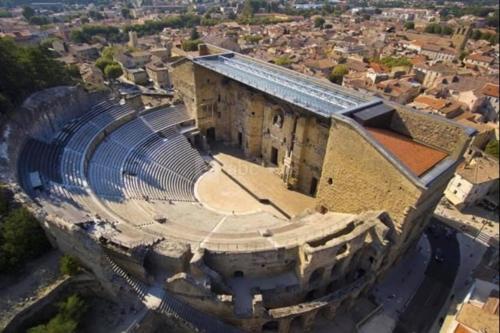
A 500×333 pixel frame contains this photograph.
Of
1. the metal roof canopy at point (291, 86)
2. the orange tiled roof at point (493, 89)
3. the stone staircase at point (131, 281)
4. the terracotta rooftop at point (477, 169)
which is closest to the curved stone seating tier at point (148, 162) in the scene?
the stone staircase at point (131, 281)

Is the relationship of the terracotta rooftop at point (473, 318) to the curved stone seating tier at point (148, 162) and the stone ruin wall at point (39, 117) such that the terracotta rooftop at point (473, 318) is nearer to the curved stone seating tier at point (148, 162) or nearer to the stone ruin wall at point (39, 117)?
the curved stone seating tier at point (148, 162)

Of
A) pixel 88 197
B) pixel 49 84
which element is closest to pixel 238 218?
pixel 88 197

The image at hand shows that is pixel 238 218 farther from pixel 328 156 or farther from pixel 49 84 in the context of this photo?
pixel 49 84

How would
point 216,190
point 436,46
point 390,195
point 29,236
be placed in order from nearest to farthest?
point 29,236
point 390,195
point 216,190
point 436,46

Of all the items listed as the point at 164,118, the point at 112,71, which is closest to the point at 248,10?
the point at 112,71

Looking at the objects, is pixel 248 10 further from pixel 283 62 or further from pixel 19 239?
pixel 19 239

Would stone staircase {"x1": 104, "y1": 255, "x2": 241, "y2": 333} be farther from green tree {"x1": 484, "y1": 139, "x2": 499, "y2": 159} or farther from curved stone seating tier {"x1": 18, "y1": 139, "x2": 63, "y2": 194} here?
green tree {"x1": 484, "y1": 139, "x2": 499, "y2": 159}

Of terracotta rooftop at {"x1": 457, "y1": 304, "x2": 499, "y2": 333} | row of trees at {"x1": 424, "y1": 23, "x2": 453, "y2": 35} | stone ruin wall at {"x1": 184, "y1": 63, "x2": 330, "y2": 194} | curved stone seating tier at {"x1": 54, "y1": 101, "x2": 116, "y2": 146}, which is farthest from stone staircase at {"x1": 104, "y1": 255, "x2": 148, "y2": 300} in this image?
row of trees at {"x1": 424, "y1": 23, "x2": 453, "y2": 35}
